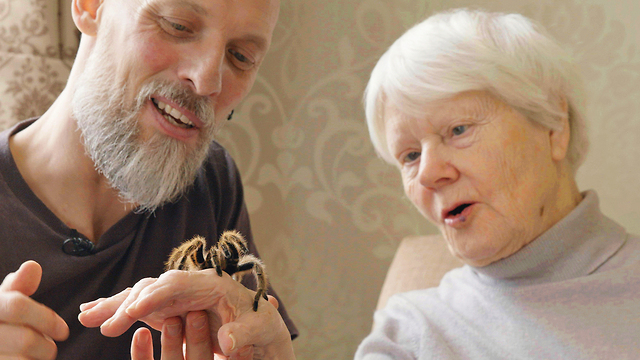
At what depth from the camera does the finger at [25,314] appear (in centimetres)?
58

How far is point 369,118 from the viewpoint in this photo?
141 cm

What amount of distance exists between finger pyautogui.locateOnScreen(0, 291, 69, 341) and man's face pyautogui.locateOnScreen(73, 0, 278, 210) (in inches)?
20.8

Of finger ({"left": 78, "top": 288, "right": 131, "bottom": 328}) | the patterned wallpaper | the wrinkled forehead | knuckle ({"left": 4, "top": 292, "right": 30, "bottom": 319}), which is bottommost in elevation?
the patterned wallpaper

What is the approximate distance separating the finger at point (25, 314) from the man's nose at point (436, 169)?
866mm

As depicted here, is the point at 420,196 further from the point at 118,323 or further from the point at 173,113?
the point at 118,323

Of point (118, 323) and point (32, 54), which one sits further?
point (32, 54)

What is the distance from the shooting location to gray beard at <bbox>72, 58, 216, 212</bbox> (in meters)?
1.08

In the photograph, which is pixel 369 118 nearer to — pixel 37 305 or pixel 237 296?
pixel 237 296

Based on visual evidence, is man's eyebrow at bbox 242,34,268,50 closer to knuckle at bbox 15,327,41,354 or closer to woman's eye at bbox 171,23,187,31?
woman's eye at bbox 171,23,187,31

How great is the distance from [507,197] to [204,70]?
0.73m

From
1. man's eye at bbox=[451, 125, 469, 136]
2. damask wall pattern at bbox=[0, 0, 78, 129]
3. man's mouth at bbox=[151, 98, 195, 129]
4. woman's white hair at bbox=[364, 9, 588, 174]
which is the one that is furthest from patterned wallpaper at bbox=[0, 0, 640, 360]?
man's mouth at bbox=[151, 98, 195, 129]

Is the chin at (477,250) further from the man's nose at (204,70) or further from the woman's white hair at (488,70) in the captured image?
the man's nose at (204,70)

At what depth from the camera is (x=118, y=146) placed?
1.09 metres

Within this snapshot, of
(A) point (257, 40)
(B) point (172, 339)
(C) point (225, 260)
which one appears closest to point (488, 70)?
(A) point (257, 40)
